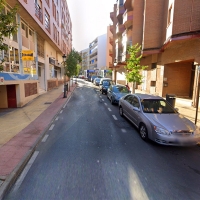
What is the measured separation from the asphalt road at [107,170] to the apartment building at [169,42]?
28.3 ft

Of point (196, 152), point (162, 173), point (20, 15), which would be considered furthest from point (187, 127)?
point (20, 15)

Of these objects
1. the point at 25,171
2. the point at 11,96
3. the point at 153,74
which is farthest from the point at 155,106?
the point at 153,74

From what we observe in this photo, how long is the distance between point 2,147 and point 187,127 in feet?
19.7

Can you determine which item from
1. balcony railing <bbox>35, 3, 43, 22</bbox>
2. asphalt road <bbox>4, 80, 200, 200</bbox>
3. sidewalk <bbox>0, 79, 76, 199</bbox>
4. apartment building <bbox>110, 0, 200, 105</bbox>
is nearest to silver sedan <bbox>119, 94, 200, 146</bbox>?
asphalt road <bbox>4, 80, 200, 200</bbox>

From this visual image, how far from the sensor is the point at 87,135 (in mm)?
5734

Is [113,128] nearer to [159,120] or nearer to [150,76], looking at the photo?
[159,120]

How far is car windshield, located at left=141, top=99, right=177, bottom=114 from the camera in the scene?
5797 millimetres

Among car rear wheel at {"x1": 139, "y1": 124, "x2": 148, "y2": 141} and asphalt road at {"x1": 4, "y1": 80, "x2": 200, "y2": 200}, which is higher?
car rear wheel at {"x1": 139, "y1": 124, "x2": 148, "y2": 141}

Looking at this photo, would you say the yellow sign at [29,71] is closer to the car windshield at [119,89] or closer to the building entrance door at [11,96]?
the building entrance door at [11,96]

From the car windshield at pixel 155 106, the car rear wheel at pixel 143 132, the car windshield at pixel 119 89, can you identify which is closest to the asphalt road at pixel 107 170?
the car rear wheel at pixel 143 132

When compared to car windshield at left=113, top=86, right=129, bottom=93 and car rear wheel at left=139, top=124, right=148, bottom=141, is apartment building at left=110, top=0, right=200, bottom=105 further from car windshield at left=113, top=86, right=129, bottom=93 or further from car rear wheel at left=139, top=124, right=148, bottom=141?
car rear wheel at left=139, top=124, right=148, bottom=141

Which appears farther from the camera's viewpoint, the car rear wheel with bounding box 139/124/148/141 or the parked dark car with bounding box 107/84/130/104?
the parked dark car with bounding box 107/84/130/104

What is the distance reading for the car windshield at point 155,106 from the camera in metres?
5.80

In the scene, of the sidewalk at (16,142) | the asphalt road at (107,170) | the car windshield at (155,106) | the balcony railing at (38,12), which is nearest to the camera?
the asphalt road at (107,170)
